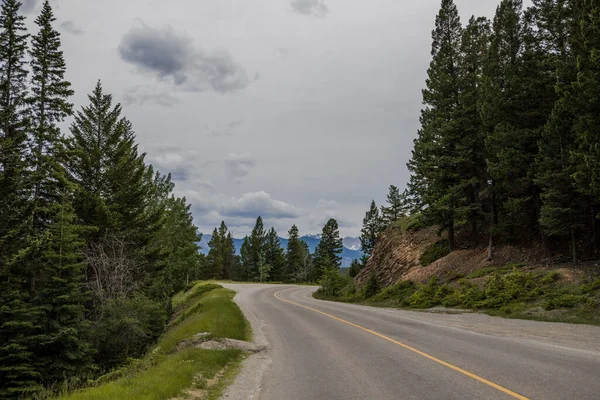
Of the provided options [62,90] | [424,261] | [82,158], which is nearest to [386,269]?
[424,261]

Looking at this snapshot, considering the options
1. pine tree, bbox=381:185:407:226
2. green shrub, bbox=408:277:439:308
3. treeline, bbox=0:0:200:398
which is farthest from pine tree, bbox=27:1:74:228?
pine tree, bbox=381:185:407:226

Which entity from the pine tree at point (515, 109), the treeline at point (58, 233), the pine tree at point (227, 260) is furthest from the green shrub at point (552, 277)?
the pine tree at point (227, 260)

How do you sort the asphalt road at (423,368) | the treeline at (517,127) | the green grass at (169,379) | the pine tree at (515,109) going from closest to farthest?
the asphalt road at (423,368) → the green grass at (169,379) → the treeline at (517,127) → the pine tree at (515,109)

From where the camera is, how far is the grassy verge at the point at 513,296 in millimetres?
15391

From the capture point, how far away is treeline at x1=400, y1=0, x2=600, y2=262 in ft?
60.1

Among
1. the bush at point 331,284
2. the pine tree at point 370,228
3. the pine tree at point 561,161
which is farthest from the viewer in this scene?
the pine tree at point 370,228

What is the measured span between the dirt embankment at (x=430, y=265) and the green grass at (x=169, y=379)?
18227 millimetres

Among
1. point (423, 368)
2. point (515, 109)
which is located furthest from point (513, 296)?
point (423, 368)

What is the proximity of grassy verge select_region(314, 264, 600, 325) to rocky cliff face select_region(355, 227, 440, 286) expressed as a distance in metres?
6.22

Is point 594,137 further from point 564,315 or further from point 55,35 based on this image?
point 55,35

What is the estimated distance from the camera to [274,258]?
8638 centimetres

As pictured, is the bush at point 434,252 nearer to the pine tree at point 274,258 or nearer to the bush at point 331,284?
the bush at point 331,284

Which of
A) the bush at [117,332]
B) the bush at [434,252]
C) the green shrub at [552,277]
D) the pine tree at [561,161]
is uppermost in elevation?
the pine tree at [561,161]

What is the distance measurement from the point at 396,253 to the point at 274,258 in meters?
51.8
